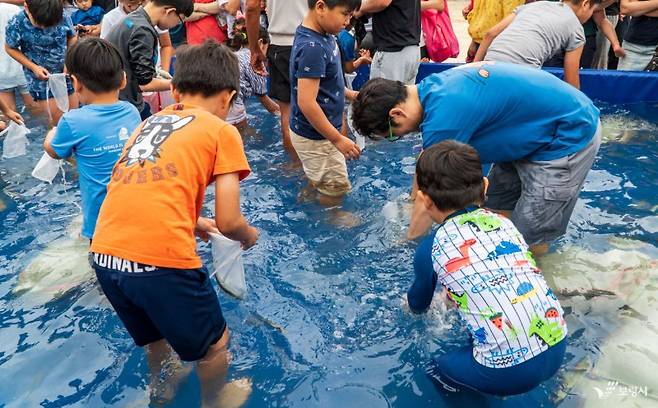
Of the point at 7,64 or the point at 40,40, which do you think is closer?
the point at 40,40

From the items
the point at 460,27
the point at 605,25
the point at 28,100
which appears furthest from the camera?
the point at 460,27

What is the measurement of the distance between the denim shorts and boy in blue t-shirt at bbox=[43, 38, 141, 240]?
2.04 m

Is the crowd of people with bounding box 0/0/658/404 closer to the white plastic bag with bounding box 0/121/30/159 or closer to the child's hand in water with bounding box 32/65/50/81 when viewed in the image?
the child's hand in water with bounding box 32/65/50/81

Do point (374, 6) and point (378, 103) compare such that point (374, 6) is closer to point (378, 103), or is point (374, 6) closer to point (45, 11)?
point (378, 103)

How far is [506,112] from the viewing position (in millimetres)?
2656

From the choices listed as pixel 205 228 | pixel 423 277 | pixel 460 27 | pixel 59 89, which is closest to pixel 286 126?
pixel 59 89

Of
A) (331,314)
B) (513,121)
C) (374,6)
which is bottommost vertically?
(331,314)

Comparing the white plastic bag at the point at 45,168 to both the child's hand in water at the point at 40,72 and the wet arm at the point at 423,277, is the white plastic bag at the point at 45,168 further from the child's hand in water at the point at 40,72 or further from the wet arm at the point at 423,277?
the child's hand in water at the point at 40,72

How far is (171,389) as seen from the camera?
261 cm

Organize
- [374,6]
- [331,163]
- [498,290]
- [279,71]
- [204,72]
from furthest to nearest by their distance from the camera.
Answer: [374,6], [279,71], [331,163], [204,72], [498,290]

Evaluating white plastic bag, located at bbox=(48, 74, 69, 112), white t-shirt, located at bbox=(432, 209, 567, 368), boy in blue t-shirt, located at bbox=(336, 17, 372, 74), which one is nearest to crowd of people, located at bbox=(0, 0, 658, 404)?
white t-shirt, located at bbox=(432, 209, 567, 368)

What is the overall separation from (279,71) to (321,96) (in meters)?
0.84

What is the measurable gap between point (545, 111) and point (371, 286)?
1347mm

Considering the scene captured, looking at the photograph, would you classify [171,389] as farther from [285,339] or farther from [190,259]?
[190,259]
